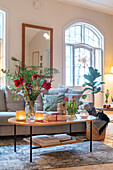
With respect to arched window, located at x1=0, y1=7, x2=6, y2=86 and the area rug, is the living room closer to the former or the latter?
arched window, located at x1=0, y1=7, x2=6, y2=86

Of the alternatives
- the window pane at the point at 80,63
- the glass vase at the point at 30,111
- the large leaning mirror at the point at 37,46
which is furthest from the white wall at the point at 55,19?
the glass vase at the point at 30,111

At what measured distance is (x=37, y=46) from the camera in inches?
255

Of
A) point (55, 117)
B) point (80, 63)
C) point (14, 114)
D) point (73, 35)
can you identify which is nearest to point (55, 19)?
point (73, 35)

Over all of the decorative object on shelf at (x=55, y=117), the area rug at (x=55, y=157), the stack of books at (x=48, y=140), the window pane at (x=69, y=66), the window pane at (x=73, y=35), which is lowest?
the area rug at (x=55, y=157)

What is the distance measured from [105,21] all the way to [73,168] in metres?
6.26

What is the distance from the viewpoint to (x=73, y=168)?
2715 mm

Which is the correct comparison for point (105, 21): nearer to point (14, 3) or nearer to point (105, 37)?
point (105, 37)

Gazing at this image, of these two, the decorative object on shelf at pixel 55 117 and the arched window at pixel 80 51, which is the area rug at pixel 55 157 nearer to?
the decorative object on shelf at pixel 55 117

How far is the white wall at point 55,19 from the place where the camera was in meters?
6.16

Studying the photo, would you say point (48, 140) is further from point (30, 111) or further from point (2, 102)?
point (2, 102)

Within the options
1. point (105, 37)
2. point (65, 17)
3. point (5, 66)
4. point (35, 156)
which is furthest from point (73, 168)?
point (105, 37)

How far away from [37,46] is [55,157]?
12.8ft

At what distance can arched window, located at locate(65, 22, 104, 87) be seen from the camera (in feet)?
24.4

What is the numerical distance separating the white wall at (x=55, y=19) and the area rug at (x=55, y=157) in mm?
3304
